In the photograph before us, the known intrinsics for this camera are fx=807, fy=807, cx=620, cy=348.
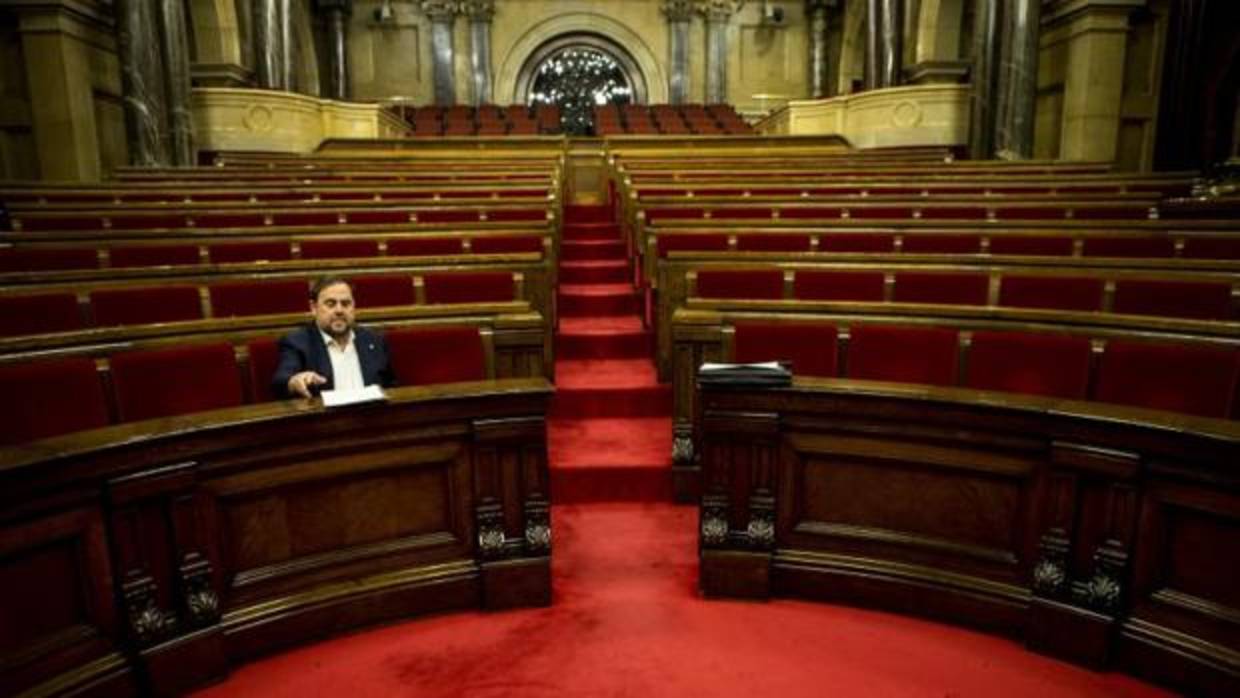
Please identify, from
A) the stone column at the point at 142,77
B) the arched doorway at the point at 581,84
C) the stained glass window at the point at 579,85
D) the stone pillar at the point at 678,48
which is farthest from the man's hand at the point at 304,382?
the stained glass window at the point at 579,85

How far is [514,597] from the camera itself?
60.4 inches

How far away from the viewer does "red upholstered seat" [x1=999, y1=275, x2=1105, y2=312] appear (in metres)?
1.99

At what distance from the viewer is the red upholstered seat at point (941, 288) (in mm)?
2084

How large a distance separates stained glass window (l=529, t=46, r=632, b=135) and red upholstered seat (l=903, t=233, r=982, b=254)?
908 cm

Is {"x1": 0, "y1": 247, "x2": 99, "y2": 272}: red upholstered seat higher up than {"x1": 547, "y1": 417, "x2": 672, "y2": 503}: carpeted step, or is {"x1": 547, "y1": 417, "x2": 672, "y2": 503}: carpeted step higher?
{"x1": 0, "y1": 247, "x2": 99, "y2": 272}: red upholstered seat

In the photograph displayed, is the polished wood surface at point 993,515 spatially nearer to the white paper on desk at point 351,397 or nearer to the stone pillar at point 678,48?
the white paper on desk at point 351,397

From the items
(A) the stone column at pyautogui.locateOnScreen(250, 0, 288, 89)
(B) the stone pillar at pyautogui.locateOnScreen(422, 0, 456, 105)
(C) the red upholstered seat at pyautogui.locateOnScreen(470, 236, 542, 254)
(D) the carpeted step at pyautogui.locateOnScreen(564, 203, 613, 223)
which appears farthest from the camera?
(B) the stone pillar at pyautogui.locateOnScreen(422, 0, 456, 105)

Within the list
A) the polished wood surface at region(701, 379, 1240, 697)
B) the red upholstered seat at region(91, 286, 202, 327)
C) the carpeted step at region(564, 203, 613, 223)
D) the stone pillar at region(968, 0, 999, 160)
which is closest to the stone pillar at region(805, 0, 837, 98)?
the stone pillar at region(968, 0, 999, 160)

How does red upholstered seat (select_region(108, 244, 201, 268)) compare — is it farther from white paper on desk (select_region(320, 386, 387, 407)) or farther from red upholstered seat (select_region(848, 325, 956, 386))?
red upholstered seat (select_region(848, 325, 956, 386))

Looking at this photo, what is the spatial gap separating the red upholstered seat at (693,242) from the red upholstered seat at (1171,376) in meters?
1.34

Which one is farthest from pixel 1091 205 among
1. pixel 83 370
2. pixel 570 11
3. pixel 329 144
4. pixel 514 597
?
pixel 570 11

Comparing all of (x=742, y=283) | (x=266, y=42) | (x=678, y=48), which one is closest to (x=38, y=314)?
(x=742, y=283)

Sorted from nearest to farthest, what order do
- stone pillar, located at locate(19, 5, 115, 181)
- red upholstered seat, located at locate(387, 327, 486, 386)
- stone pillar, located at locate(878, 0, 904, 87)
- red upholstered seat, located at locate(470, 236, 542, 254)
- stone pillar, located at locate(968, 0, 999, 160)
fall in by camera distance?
1. red upholstered seat, located at locate(387, 327, 486, 386)
2. red upholstered seat, located at locate(470, 236, 542, 254)
3. stone pillar, located at locate(19, 5, 115, 181)
4. stone pillar, located at locate(968, 0, 999, 160)
5. stone pillar, located at locate(878, 0, 904, 87)

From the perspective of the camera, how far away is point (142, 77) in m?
4.90
